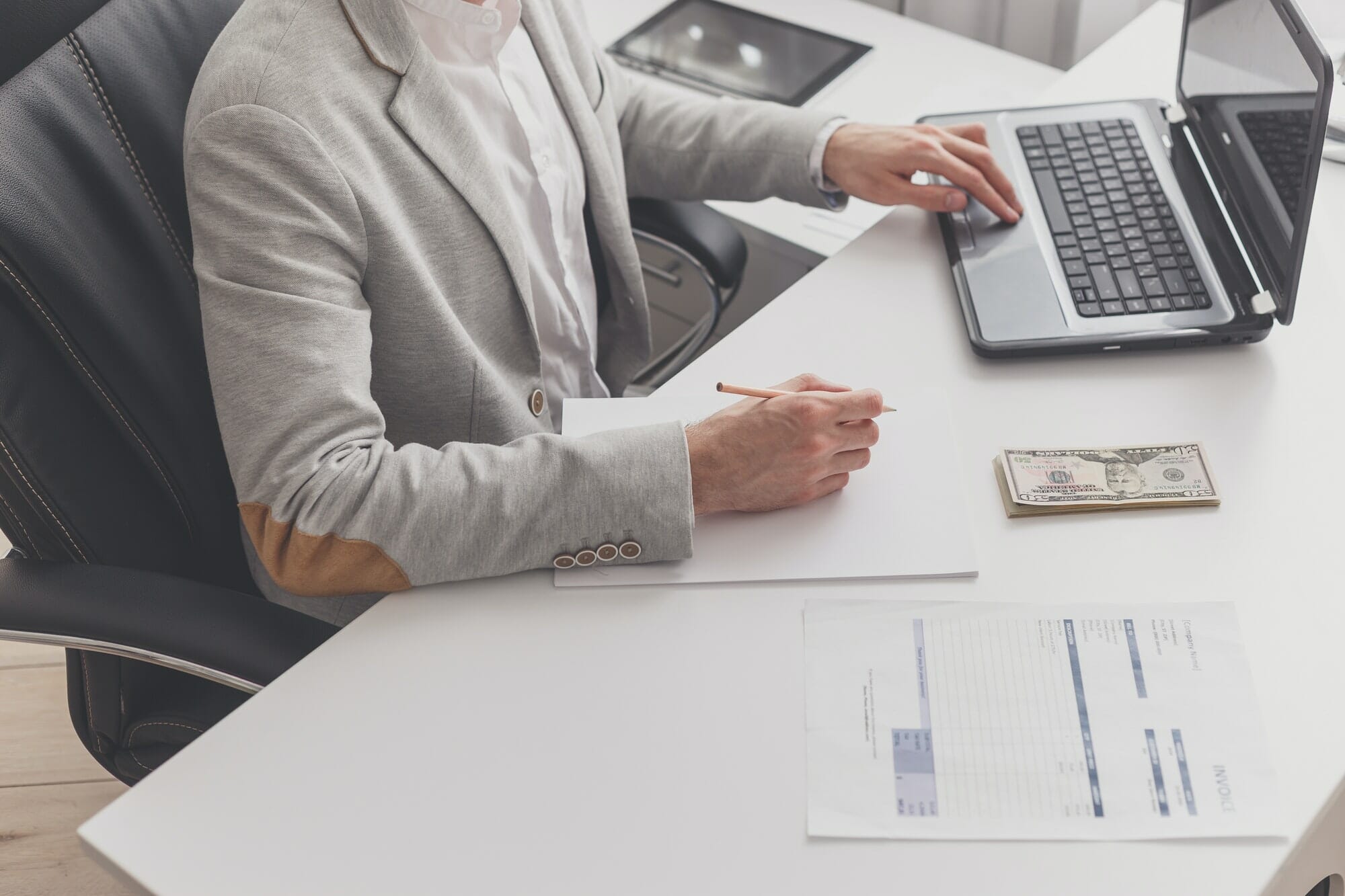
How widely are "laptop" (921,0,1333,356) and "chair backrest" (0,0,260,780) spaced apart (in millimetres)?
729

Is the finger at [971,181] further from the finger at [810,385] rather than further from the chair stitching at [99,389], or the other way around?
the chair stitching at [99,389]

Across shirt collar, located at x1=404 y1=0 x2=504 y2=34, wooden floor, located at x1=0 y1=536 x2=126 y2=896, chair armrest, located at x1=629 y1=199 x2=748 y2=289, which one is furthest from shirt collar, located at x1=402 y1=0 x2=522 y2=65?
wooden floor, located at x1=0 y1=536 x2=126 y2=896

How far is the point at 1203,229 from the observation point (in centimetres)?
110

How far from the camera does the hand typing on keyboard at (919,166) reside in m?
1.17

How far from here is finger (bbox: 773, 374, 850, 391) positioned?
0.97 meters

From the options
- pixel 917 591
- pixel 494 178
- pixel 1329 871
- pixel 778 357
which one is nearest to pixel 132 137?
pixel 494 178

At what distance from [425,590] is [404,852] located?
0.22 metres

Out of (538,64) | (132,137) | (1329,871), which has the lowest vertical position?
(1329,871)

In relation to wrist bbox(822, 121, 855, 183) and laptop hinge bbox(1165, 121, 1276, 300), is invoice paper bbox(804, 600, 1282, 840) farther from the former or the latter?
wrist bbox(822, 121, 855, 183)

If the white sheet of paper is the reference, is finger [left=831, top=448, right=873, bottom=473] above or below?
above

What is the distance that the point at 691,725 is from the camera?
2.59ft

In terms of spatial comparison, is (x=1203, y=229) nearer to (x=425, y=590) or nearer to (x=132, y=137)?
(x=425, y=590)

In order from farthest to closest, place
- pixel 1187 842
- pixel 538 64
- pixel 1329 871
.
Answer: pixel 538 64 < pixel 1329 871 < pixel 1187 842

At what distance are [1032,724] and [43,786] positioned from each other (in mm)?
1451
